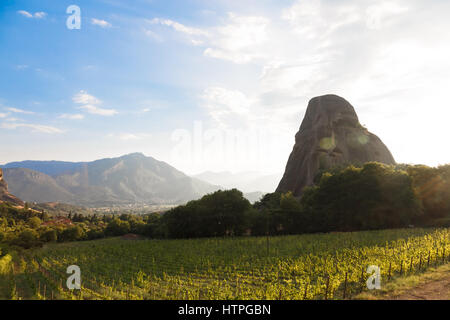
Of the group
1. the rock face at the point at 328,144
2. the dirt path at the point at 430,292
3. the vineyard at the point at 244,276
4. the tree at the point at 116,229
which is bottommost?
the tree at the point at 116,229

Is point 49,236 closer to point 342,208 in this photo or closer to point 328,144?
point 342,208

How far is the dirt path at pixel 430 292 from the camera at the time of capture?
50.4ft

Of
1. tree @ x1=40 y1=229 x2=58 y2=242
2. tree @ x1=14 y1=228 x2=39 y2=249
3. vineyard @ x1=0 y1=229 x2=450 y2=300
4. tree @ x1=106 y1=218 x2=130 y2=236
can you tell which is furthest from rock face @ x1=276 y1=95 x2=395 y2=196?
tree @ x1=14 y1=228 x2=39 y2=249

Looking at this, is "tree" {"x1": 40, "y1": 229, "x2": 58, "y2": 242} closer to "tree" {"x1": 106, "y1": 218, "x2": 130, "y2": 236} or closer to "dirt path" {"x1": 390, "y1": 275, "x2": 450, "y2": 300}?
"tree" {"x1": 106, "y1": 218, "x2": 130, "y2": 236}

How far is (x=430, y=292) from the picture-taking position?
16.3 m

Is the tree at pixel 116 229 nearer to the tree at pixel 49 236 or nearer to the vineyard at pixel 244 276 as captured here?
the tree at pixel 49 236

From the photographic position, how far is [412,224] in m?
59.9

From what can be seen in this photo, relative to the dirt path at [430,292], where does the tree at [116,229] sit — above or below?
below

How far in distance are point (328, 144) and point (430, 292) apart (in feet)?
267

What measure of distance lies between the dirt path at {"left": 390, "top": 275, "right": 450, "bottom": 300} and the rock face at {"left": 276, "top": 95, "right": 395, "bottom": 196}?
231 ft

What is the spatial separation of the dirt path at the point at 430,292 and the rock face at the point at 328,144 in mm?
70366

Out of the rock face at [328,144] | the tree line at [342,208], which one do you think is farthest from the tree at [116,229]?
the rock face at [328,144]
